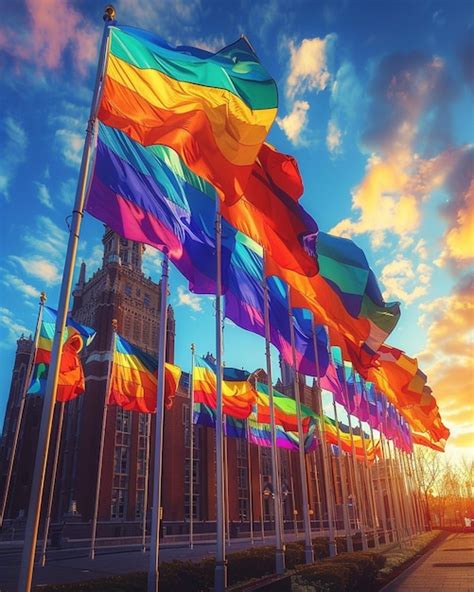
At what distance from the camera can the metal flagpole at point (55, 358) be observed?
619cm

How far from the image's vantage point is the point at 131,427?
57125 mm

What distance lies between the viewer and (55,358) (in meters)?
7.33

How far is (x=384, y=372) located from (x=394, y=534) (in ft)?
78.4

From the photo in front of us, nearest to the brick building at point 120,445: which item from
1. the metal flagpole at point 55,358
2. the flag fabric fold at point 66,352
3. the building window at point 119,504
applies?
the building window at point 119,504

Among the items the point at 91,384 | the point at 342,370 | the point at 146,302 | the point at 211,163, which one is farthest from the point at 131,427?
the point at 211,163

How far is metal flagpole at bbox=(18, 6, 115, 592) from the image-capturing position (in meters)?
6.19

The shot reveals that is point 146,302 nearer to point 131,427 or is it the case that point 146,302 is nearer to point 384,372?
point 131,427

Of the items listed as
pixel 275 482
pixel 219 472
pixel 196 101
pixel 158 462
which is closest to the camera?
pixel 196 101

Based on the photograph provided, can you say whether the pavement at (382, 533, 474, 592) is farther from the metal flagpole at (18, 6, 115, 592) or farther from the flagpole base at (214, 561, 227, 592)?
the metal flagpole at (18, 6, 115, 592)

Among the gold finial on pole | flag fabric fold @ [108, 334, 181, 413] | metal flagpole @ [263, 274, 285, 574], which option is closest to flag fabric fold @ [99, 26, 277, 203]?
the gold finial on pole

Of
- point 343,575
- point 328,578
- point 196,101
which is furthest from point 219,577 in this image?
point 196,101

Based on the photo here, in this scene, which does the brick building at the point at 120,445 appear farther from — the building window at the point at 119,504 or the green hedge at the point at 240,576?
the green hedge at the point at 240,576

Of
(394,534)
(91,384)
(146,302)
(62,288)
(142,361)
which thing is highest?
(146,302)

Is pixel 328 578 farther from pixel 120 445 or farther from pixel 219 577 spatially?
pixel 120 445
